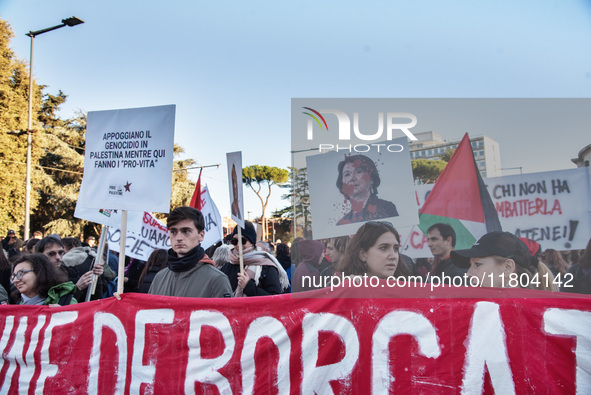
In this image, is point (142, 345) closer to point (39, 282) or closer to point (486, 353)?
point (39, 282)

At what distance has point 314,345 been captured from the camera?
2779 mm

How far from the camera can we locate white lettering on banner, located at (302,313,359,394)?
8.81ft

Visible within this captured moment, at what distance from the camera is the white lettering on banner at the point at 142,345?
3000 mm

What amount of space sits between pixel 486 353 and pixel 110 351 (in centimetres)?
235

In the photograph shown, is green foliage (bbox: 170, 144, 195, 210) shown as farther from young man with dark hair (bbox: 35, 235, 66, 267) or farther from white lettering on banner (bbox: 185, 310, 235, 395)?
white lettering on banner (bbox: 185, 310, 235, 395)

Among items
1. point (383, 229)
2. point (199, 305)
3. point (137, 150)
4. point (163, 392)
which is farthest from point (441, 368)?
point (137, 150)

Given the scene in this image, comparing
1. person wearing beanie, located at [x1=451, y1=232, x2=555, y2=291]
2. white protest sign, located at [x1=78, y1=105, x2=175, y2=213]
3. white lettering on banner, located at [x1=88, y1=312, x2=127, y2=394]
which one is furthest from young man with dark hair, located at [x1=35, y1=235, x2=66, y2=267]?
person wearing beanie, located at [x1=451, y1=232, x2=555, y2=291]

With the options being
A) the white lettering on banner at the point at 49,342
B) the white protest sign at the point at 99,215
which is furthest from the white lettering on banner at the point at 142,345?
the white protest sign at the point at 99,215

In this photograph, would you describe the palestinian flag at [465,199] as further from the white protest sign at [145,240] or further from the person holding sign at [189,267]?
the white protest sign at [145,240]

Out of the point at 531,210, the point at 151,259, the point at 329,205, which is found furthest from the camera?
the point at 151,259

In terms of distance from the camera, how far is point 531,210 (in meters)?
3.58

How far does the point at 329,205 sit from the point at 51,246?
2.94m

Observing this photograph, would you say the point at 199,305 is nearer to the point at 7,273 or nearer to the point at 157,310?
the point at 157,310

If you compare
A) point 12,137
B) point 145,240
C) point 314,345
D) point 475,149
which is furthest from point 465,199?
point 12,137
